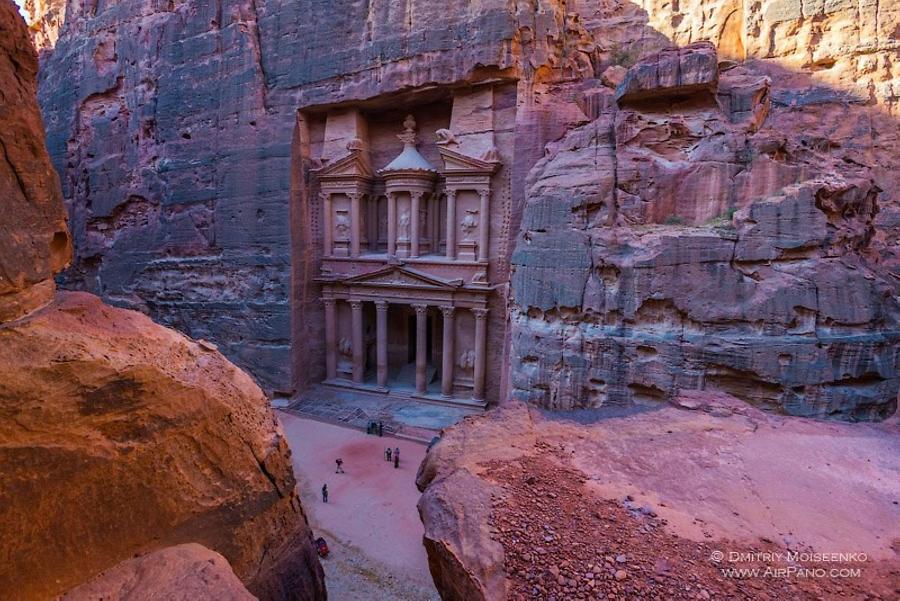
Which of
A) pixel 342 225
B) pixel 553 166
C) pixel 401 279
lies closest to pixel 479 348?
pixel 401 279

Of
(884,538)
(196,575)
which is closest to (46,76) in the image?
(196,575)

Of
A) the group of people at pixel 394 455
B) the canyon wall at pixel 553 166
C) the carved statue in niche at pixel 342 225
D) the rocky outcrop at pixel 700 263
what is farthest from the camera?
the carved statue in niche at pixel 342 225

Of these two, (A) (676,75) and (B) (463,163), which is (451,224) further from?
(A) (676,75)

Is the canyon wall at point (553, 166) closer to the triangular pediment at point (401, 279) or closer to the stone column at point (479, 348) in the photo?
the stone column at point (479, 348)

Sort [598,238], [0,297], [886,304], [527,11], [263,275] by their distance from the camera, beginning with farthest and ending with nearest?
[263,275] → [527,11] → [598,238] → [886,304] → [0,297]

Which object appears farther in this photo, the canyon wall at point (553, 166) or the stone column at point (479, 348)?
the stone column at point (479, 348)

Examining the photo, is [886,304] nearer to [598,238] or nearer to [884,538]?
[598,238]

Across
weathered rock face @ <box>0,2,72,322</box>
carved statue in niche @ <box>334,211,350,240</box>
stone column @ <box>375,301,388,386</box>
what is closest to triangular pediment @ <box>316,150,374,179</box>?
carved statue in niche @ <box>334,211,350,240</box>

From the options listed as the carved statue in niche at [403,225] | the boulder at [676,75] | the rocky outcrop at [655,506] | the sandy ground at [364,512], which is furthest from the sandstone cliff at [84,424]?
the carved statue in niche at [403,225]
